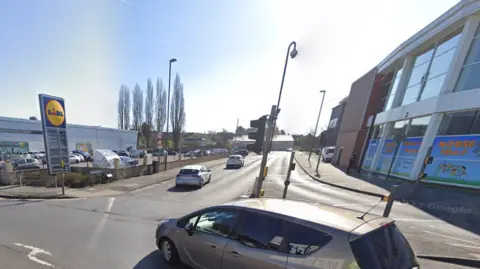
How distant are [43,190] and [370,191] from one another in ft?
62.0

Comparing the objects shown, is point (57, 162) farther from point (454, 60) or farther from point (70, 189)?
point (454, 60)

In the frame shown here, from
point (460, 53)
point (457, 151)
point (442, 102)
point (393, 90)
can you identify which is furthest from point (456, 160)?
point (393, 90)

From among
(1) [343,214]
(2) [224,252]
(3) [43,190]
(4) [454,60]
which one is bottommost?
(3) [43,190]

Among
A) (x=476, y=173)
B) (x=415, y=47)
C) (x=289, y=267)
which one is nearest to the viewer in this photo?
(x=289, y=267)

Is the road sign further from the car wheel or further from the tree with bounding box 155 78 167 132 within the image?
the tree with bounding box 155 78 167 132

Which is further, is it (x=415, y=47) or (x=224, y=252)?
(x=415, y=47)

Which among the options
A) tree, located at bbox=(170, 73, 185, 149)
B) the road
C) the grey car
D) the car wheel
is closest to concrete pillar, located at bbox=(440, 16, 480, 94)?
the road

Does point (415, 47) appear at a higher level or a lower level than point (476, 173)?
higher

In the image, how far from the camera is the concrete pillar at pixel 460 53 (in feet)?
43.5

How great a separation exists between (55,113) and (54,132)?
3.57 feet

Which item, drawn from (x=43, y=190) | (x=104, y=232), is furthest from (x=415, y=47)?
(x=43, y=190)

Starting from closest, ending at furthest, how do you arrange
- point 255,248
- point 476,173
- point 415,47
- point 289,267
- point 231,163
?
point 289,267
point 255,248
point 476,173
point 415,47
point 231,163

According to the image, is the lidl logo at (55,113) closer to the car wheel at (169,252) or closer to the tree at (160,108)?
the car wheel at (169,252)

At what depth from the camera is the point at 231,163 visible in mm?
27891
